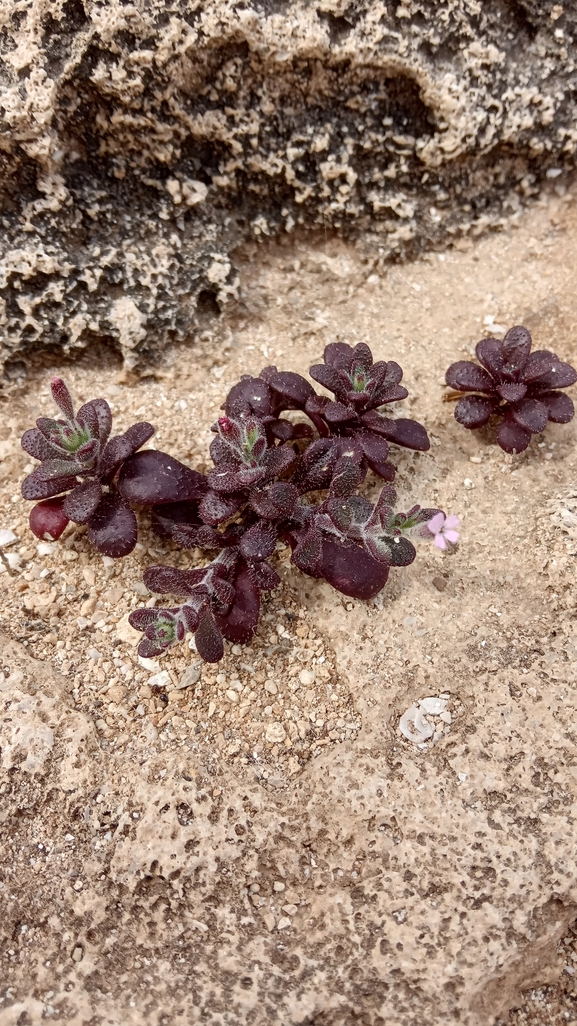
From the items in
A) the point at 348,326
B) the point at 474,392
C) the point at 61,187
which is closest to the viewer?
the point at 61,187

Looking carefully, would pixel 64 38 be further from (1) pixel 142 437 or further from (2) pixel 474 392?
(2) pixel 474 392

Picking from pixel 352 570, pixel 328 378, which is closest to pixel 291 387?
pixel 328 378

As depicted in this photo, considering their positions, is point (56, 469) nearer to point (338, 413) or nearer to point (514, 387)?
point (338, 413)

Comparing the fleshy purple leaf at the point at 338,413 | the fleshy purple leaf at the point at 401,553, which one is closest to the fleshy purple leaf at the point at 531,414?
the fleshy purple leaf at the point at 338,413

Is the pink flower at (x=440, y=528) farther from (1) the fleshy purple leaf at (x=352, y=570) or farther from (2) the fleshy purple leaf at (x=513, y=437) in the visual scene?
(2) the fleshy purple leaf at (x=513, y=437)

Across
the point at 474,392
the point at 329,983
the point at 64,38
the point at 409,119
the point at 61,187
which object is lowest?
the point at 329,983

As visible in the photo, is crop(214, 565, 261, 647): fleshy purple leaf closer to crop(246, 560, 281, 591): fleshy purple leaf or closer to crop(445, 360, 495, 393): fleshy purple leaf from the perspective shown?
crop(246, 560, 281, 591): fleshy purple leaf

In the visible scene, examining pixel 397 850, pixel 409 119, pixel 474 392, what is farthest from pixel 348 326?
pixel 397 850

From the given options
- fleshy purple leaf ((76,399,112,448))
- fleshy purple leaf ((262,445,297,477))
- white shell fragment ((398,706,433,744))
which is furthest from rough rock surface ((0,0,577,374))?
white shell fragment ((398,706,433,744))
